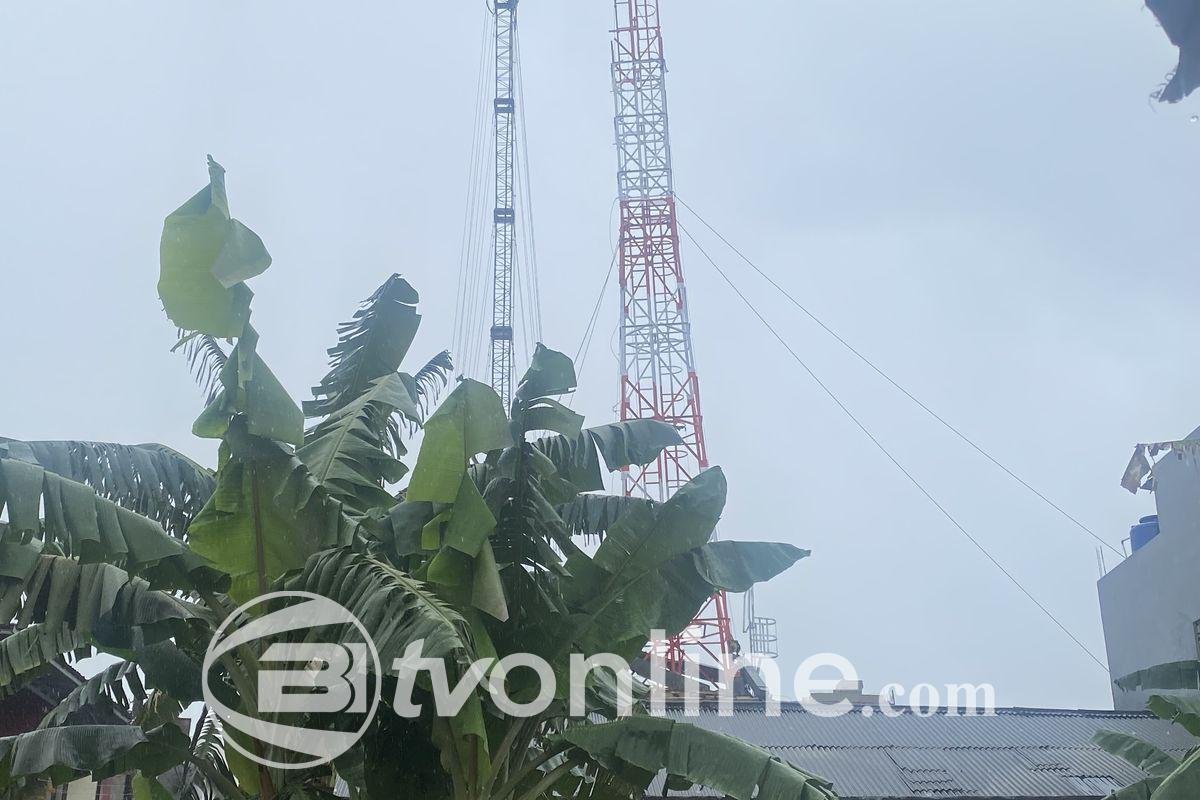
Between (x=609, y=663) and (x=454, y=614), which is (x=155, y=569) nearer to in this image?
(x=454, y=614)

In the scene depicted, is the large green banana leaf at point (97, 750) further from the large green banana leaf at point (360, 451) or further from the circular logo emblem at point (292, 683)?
the large green banana leaf at point (360, 451)

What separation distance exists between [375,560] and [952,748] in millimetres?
10313

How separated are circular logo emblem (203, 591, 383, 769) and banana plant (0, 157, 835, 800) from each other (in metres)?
0.10

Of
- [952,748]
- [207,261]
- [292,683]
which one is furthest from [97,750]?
[952,748]

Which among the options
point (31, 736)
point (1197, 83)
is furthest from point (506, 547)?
point (1197, 83)

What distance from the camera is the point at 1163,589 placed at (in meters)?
24.1

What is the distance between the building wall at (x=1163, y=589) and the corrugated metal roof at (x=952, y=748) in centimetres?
488

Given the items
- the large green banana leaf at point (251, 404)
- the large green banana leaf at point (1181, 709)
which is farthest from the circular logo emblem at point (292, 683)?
the large green banana leaf at point (1181, 709)

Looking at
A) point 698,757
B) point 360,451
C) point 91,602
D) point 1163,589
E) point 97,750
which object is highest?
point 1163,589

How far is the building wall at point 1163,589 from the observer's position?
2245 centimetres

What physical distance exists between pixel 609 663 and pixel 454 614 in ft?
8.06

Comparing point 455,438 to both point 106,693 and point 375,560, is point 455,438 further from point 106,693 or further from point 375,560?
point 106,693

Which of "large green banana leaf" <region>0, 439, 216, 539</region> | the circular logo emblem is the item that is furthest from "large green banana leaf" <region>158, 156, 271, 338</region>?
the circular logo emblem

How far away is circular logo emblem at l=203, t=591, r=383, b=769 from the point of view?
28.5 feet
